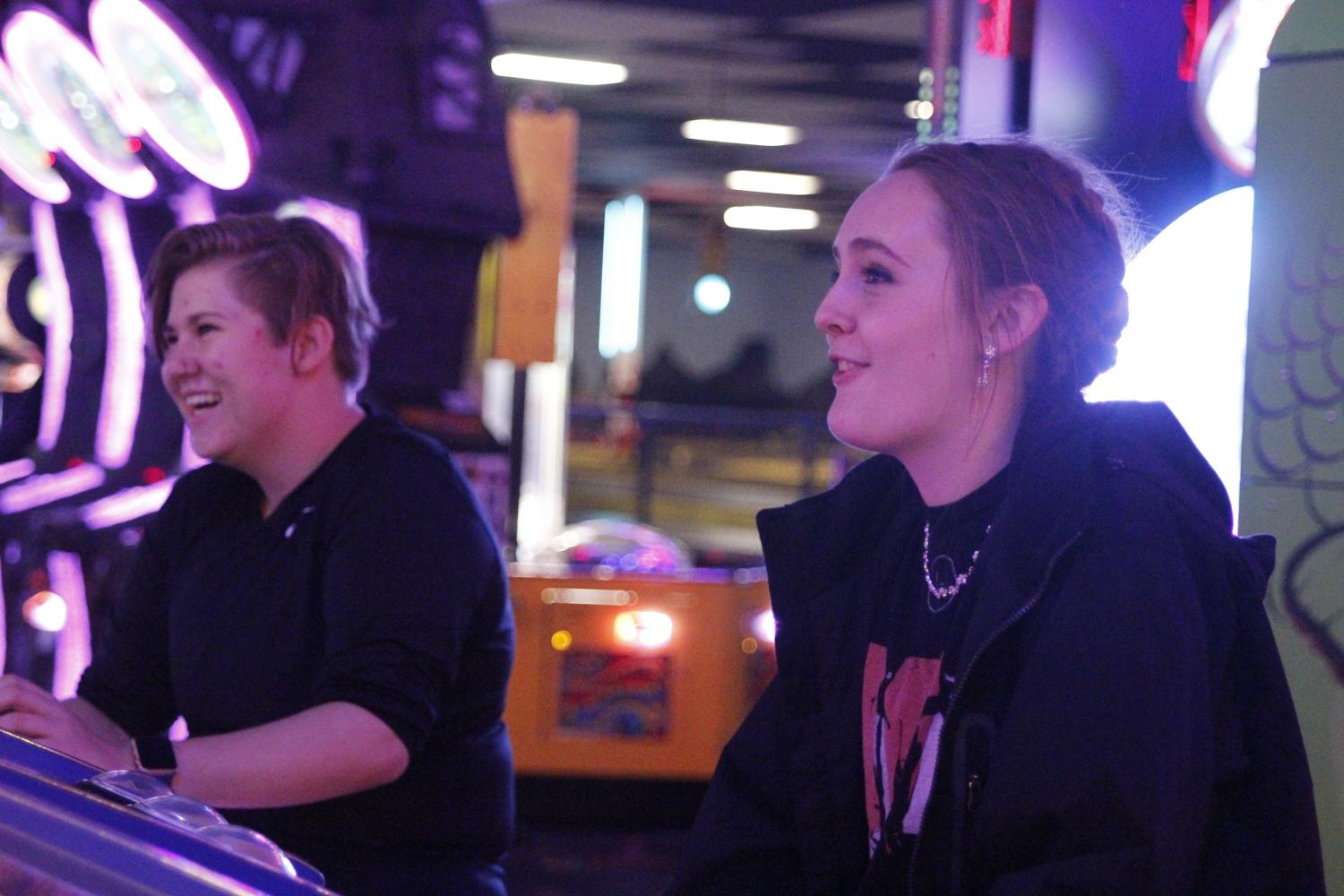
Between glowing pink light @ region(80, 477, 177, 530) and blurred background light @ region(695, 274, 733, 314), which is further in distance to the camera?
Result: blurred background light @ region(695, 274, 733, 314)

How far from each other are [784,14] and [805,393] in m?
14.1

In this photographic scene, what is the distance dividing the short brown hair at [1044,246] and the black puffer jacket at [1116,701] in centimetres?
9

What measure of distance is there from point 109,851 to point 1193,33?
8.10ft

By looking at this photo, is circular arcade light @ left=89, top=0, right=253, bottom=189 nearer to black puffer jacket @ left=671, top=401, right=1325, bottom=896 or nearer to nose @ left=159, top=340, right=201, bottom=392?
nose @ left=159, top=340, right=201, bottom=392

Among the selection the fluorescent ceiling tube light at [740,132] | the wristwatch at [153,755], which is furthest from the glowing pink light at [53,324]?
the fluorescent ceiling tube light at [740,132]

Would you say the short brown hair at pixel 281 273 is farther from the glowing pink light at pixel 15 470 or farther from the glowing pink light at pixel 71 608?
the glowing pink light at pixel 15 470

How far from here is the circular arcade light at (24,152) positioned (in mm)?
4270

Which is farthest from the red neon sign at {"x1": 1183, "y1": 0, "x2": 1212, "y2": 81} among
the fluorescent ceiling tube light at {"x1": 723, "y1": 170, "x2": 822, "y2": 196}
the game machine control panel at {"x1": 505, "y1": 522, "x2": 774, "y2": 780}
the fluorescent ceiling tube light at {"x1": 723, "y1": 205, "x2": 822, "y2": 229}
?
the fluorescent ceiling tube light at {"x1": 723, "y1": 205, "x2": 822, "y2": 229}

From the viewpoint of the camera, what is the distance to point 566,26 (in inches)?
344

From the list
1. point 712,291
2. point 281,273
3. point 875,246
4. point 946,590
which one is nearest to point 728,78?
point 712,291

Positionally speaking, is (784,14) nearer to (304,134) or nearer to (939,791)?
(304,134)

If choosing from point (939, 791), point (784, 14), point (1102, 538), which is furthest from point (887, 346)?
point (784, 14)

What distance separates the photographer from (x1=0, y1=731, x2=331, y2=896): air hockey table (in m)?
0.87

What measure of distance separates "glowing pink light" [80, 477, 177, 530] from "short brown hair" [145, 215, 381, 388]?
92.2 inches
